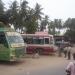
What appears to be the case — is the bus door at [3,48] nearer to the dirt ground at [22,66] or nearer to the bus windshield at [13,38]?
the bus windshield at [13,38]

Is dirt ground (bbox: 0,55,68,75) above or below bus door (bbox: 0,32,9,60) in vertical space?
below

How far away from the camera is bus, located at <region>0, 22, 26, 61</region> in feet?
63.1

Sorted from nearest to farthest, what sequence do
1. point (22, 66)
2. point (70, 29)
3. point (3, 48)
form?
point (22, 66)
point (3, 48)
point (70, 29)

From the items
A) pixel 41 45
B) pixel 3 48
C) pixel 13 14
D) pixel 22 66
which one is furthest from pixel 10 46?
pixel 13 14

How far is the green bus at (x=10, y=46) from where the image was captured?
19.2 meters

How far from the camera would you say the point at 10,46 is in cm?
1938

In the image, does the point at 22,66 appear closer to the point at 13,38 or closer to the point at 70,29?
the point at 13,38

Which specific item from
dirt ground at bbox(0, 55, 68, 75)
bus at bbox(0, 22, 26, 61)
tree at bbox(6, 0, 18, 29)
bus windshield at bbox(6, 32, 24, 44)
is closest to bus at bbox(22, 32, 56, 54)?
tree at bbox(6, 0, 18, 29)

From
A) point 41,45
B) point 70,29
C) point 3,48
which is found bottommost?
point 41,45

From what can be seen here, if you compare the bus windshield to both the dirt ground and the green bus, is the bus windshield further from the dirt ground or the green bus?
the dirt ground

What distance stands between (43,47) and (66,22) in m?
56.9

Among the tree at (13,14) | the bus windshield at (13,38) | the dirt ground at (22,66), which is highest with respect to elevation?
the tree at (13,14)

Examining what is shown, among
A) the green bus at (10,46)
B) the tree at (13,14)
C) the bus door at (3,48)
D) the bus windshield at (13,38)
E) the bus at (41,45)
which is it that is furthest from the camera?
the tree at (13,14)

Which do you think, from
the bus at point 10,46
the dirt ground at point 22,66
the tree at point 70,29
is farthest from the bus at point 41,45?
the tree at point 70,29
